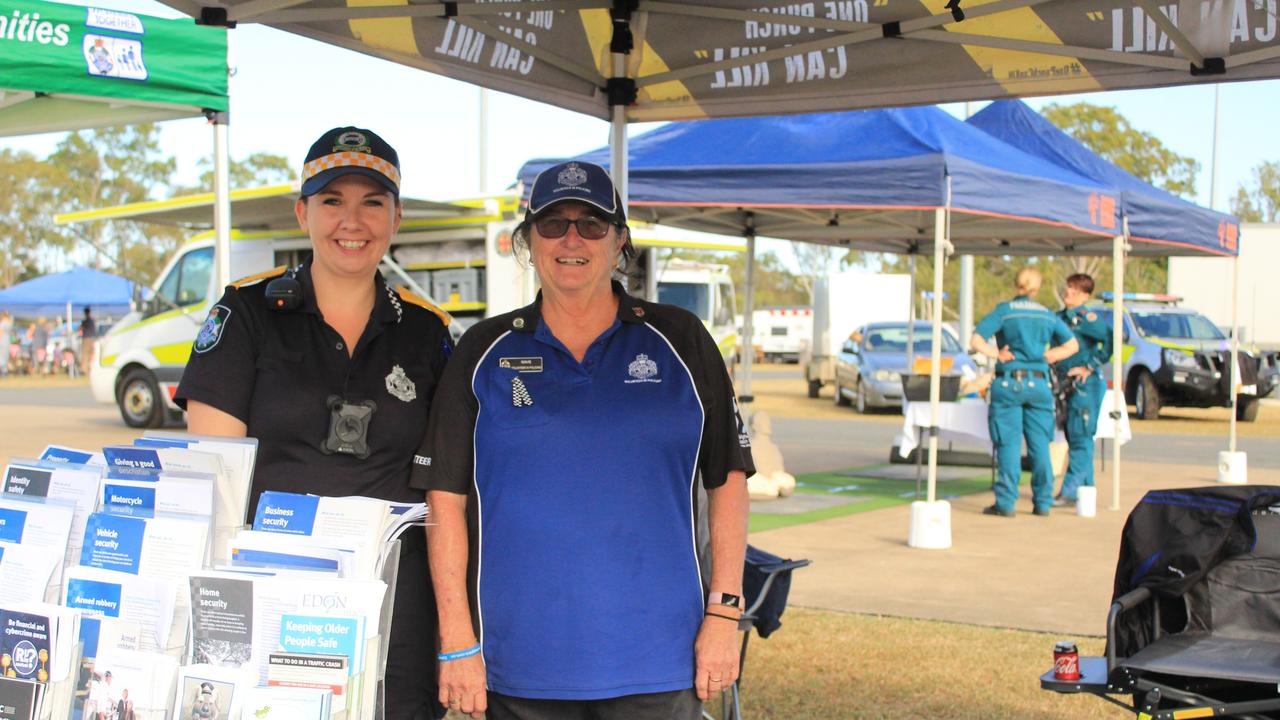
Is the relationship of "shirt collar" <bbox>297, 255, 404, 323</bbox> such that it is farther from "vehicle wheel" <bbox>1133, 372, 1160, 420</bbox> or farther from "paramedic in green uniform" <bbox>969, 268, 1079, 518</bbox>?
"vehicle wheel" <bbox>1133, 372, 1160, 420</bbox>

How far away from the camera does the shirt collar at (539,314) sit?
99.7 inches

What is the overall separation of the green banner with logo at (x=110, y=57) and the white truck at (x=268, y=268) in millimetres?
5461

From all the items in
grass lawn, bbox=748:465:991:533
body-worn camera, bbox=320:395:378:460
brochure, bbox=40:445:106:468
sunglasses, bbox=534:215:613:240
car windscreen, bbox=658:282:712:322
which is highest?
car windscreen, bbox=658:282:712:322

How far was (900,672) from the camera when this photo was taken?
515 centimetres

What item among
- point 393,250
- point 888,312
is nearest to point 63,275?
point 888,312

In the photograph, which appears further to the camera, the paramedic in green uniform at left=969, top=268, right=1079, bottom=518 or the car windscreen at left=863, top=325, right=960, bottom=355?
the car windscreen at left=863, top=325, right=960, bottom=355

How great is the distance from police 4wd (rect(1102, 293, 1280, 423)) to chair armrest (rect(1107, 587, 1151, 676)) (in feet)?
49.6

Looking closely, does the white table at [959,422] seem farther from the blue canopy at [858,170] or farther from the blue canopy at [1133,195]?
the blue canopy at [858,170]

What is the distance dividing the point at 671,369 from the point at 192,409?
37.5 inches

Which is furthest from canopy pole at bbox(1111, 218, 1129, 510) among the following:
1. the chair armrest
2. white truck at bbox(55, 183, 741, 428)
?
the chair armrest

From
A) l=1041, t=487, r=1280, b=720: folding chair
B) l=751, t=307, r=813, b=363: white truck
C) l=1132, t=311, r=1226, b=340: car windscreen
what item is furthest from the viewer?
l=751, t=307, r=813, b=363: white truck

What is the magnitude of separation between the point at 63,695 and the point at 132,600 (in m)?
0.18

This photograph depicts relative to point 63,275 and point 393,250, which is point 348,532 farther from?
point 63,275

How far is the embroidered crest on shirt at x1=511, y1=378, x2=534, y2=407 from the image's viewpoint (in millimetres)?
2439
